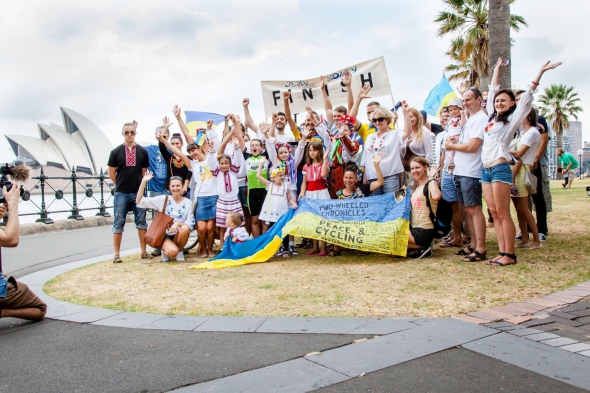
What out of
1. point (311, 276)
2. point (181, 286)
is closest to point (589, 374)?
point (311, 276)

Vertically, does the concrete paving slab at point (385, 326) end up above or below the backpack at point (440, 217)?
below

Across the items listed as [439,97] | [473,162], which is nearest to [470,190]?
[473,162]

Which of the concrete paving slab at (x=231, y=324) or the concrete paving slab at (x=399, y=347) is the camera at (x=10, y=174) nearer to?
the concrete paving slab at (x=231, y=324)

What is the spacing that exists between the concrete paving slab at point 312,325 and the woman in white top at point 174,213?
3.79m

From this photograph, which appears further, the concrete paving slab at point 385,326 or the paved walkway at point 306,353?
the concrete paving slab at point 385,326

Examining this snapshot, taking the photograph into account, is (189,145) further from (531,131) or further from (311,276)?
(531,131)

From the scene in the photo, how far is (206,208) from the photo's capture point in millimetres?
7789

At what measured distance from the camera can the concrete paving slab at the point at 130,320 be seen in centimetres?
397

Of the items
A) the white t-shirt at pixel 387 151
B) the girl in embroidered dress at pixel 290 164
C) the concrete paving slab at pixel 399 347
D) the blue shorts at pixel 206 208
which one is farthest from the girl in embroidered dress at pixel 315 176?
the concrete paving slab at pixel 399 347

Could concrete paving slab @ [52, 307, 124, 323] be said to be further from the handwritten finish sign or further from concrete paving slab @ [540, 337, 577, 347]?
the handwritten finish sign

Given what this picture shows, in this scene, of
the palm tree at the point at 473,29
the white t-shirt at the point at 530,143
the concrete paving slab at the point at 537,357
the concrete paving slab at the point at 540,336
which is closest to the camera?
the concrete paving slab at the point at 537,357

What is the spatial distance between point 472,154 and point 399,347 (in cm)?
360

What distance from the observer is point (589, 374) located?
265cm

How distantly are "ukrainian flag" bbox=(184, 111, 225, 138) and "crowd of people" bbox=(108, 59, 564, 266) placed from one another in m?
3.32
